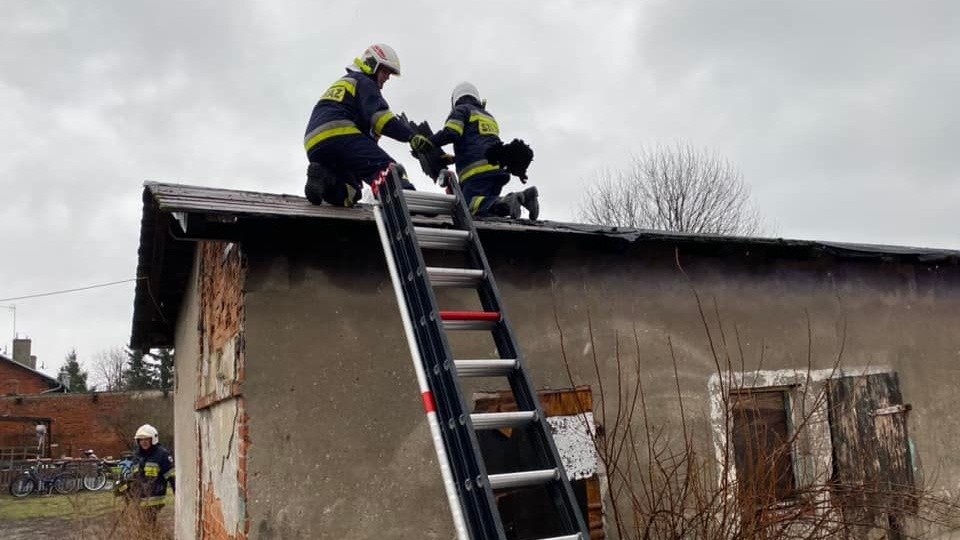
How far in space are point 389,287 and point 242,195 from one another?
115 cm

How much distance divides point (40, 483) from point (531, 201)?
20689 millimetres

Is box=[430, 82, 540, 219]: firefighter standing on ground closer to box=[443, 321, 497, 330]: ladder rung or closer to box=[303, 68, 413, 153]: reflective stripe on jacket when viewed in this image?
box=[303, 68, 413, 153]: reflective stripe on jacket

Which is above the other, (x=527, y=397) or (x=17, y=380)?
(x=17, y=380)

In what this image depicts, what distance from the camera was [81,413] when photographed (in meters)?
28.6

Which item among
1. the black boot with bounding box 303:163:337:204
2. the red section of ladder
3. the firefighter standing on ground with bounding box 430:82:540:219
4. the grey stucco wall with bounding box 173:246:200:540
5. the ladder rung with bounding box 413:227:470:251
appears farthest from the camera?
the grey stucco wall with bounding box 173:246:200:540

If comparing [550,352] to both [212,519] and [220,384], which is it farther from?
[212,519]

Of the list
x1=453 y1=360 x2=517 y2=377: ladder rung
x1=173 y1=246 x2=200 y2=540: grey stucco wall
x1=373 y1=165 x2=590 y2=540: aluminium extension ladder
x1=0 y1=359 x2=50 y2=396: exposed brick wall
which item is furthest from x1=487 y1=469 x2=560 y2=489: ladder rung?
x1=0 y1=359 x2=50 y2=396: exposed brick wall

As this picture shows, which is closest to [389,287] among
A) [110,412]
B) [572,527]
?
[572,527]

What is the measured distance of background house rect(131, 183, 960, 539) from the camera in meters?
4.28

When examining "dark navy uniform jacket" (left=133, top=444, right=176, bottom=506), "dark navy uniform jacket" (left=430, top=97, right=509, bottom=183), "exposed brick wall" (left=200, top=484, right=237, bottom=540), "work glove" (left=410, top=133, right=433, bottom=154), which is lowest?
"exposed brick wall" (left=200, top=484, right=237, bottom=540)

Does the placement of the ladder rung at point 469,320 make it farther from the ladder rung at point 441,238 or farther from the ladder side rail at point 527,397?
the ladder rung at point 441,238

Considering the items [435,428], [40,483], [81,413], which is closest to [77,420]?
[81,413]

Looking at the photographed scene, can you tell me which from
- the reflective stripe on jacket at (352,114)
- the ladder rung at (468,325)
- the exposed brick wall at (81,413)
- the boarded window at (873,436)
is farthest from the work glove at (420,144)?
the exposed brick wall at (81,413)

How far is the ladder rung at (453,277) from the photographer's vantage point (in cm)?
358
